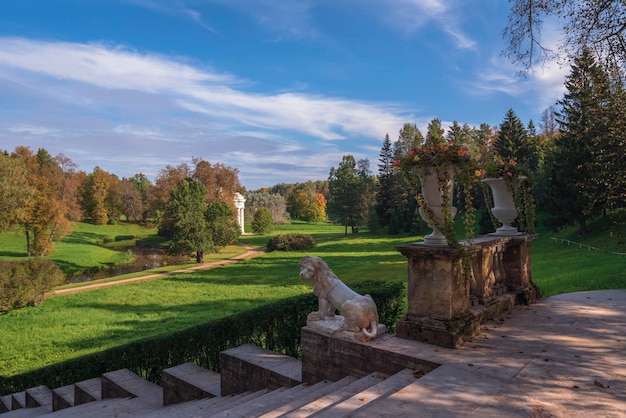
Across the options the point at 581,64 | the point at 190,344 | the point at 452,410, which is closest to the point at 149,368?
the point at 190,344

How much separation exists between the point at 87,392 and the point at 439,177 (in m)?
6.32

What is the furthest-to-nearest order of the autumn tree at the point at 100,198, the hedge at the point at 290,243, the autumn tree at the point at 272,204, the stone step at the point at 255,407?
the autumn tree at the point at 272,204, the autumn tree at the point at 100,198, the hedge at the point at 290,243, the stone step at the point at 255,407

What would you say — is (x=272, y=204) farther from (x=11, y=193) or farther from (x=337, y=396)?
(x=337, y=396)

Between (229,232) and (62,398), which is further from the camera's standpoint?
(229,232)

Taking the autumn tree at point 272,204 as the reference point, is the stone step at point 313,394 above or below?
below

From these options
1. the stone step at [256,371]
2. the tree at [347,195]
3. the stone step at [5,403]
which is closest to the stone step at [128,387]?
the stone step at [256,371]

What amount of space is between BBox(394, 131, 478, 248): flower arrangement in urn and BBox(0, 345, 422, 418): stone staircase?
151cm

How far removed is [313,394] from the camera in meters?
3.64

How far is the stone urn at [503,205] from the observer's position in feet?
19.4

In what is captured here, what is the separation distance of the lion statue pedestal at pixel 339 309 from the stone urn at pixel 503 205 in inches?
121

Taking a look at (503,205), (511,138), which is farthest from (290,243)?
(503,205)

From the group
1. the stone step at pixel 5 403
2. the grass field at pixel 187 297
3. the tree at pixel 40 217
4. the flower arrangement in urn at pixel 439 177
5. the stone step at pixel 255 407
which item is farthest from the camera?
the tree at pixel 40 217

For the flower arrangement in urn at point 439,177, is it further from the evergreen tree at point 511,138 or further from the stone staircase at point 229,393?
the evergreen tree at point 511,138

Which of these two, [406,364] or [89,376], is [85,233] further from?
[406,364]
